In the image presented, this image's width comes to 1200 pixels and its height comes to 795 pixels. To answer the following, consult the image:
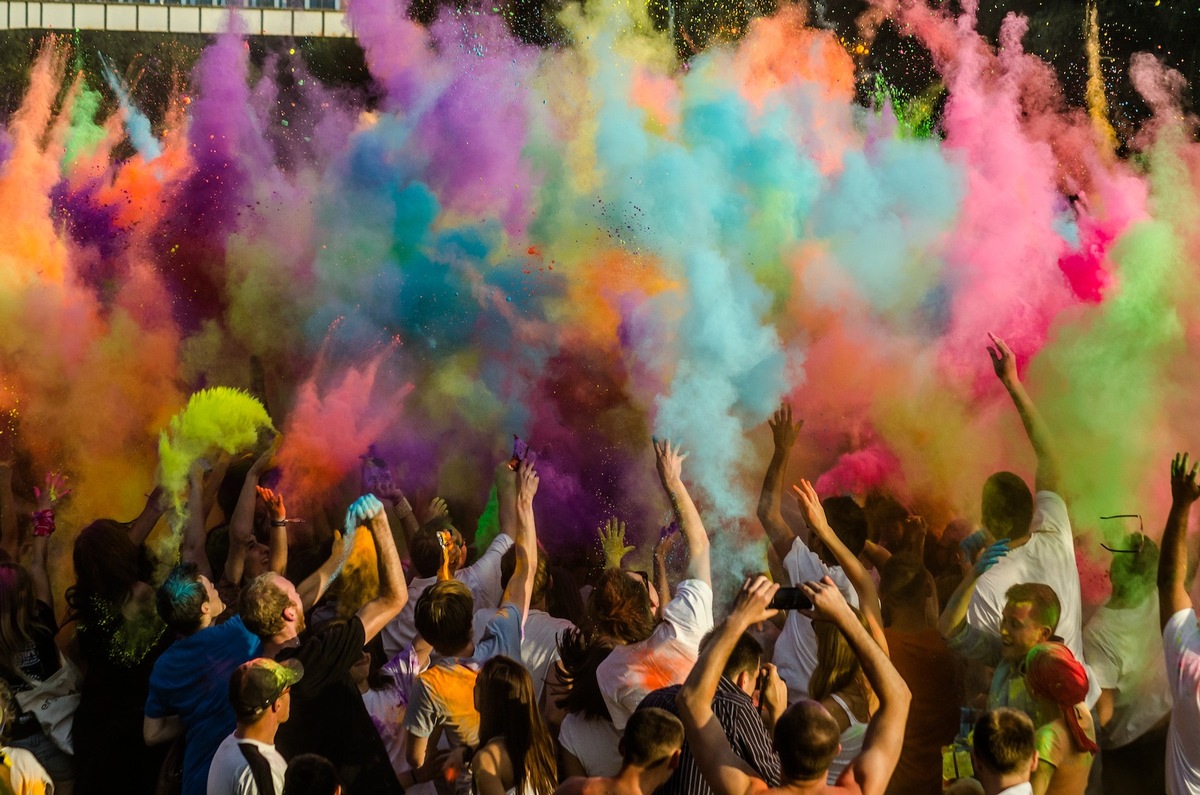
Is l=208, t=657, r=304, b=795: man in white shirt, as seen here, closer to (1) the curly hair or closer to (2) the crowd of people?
(2) the crowd of people

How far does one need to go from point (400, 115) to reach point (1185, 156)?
4245mm

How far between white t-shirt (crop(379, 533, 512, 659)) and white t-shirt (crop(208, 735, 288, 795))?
4.58ft

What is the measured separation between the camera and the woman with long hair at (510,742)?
3756mm

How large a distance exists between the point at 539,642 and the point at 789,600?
1.44m

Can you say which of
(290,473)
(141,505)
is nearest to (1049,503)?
(290,473)

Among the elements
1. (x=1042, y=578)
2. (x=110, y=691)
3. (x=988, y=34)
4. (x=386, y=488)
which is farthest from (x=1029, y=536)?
(x=110, y=691)

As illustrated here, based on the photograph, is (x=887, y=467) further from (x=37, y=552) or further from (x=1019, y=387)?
(x=37, y=552)

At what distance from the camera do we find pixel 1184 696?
12.8ft

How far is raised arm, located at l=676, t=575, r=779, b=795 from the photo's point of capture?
3.14 meters

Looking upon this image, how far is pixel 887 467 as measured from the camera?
6.19 meters

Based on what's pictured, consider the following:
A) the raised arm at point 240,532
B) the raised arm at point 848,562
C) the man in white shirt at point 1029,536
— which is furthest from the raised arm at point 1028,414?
the raised arm at point 240,532

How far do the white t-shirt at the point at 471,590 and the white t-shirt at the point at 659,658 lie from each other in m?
1.31

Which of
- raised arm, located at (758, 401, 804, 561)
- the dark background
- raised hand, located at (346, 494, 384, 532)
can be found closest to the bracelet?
raised hand, located at (346, 494, 384, 532)

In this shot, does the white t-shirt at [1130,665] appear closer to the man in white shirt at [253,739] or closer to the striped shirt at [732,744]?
the striped shirt at [732,744]
